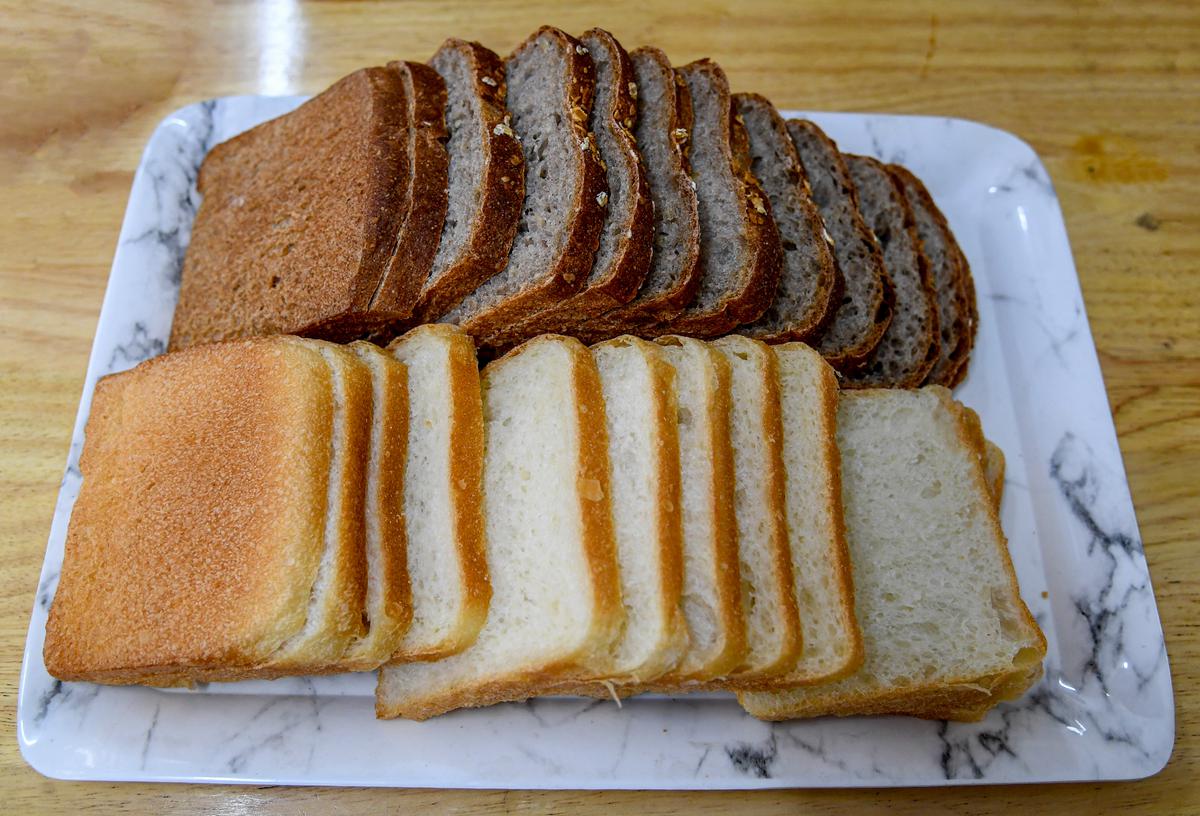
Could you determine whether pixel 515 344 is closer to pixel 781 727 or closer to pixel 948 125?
pixel 781 727

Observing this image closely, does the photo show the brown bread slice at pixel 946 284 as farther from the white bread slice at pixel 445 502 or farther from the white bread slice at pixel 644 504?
the white bread slice at pixel 445 502

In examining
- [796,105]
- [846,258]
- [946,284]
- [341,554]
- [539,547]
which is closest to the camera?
[341,554]

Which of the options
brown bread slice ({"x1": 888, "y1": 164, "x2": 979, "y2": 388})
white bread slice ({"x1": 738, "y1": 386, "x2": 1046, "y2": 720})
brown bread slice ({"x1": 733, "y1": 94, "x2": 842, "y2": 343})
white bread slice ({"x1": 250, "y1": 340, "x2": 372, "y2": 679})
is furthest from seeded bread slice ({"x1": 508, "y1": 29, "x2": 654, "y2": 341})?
brown bread slice ({"x1": 888, "y1": 164, "x2": 979, "y2": 388})

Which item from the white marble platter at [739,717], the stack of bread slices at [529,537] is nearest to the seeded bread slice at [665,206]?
the stack of bread slices at [529,537]

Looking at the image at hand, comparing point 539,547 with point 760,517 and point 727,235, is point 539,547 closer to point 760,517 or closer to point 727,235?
point 760,517

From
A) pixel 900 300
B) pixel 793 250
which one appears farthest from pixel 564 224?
pixel 900 300

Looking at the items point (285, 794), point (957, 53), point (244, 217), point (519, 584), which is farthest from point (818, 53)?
point (285, 794)

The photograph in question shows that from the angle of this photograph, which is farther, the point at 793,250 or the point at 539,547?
the point at 793,250
